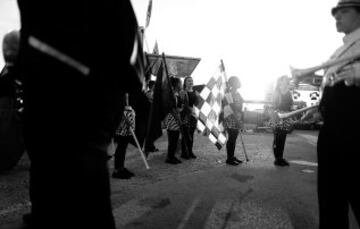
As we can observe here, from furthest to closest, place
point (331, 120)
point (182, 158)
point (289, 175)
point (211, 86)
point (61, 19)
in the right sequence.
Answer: point (182, 158) → point (211, 86) → point (289, 175) → point (331, 120) → point (61, 19)

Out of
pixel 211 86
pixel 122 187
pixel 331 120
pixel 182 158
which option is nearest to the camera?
pixel 331 120

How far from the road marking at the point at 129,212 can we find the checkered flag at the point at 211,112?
3.02 metres

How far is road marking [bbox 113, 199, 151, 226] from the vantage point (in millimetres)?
2885

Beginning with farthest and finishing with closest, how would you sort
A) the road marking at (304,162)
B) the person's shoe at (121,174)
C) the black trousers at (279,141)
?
1. the road marking at (304,162)
2. the black trousers at (279,141)
3. the person's shoe at (121,174)

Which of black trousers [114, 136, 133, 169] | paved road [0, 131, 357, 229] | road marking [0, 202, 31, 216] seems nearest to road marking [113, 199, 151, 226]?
paved road [0, 131, 357, 229]

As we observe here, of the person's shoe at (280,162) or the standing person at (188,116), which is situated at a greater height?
the standing person at (188,116)

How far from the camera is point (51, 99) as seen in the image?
1.29m

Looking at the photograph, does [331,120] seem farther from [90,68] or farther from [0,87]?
[0,87]

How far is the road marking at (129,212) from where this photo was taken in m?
2.88

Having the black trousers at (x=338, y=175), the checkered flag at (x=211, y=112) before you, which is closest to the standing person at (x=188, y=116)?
the checkered flag at (x=211, y=112)

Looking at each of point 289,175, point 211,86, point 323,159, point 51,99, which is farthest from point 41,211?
point 211,86

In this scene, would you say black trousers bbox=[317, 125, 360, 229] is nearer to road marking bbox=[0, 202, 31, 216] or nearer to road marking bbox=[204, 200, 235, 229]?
road marking bbox=[204, 200, 235, 229]

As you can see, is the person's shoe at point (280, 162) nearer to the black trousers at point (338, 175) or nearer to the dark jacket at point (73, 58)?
the black trousers at point (338, 175)

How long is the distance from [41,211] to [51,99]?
0.55 m
